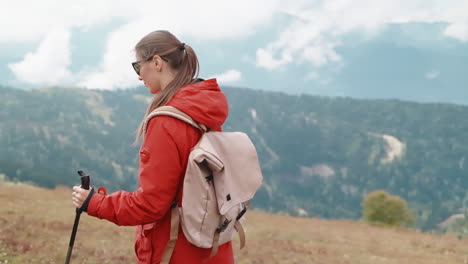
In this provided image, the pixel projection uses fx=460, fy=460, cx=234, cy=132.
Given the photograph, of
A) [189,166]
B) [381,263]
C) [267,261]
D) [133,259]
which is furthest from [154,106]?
[381,263]

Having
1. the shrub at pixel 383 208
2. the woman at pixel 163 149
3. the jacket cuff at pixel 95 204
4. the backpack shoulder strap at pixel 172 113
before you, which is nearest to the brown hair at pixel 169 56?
the woman at pixel 163 149

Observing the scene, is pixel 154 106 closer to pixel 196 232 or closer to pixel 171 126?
pixel 171 126

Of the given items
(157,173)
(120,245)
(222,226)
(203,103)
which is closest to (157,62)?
(203,103)

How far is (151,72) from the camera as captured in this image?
10.2ft

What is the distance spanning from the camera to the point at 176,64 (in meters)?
3.09

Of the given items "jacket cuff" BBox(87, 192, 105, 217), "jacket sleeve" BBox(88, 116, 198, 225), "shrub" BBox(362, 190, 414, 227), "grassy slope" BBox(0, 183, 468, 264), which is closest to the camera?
"jacket sleeve" BBox(88, 116, 198, 225)

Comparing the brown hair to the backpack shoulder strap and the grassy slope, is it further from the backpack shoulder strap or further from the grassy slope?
the grassy slope

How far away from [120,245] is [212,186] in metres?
10.2

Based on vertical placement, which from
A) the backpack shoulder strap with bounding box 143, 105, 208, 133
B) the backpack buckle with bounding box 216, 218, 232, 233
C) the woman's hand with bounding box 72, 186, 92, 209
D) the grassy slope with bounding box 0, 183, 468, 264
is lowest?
the grassy slope with bounding box 0, 183, 468, 264

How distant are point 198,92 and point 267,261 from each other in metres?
9.95

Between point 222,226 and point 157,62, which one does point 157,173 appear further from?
point 157,62

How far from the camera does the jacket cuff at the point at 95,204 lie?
2963 mm

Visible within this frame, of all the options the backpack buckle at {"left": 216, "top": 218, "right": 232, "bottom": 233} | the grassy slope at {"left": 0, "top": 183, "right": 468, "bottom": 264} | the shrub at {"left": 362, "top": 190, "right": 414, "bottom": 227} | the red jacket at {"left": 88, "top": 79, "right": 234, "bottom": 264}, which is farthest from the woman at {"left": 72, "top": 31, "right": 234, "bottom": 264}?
the shrub at {"left": 362, "top": 190, "right": 414, "bottom": 227}

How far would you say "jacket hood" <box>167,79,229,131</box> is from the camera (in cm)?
287
